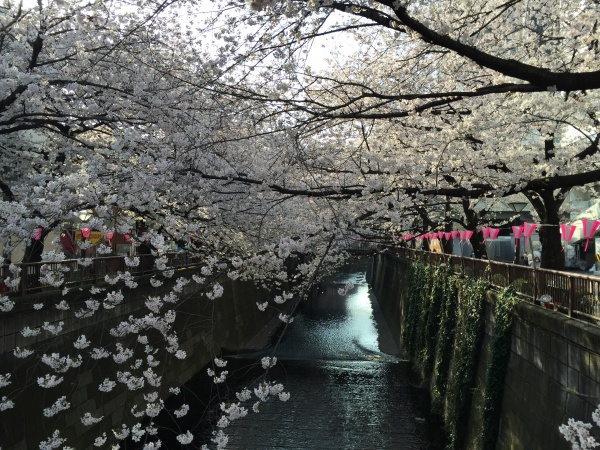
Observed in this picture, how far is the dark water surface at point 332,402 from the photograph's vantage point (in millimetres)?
14719

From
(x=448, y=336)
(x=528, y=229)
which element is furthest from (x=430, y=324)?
(x=528, y=229)

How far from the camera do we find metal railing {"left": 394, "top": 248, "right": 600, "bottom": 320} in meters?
8.05

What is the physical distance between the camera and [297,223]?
51.9ft

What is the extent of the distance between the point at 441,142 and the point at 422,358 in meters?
11.4

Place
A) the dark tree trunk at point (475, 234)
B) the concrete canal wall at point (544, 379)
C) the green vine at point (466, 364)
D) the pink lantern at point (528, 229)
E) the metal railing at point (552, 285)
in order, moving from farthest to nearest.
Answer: the dark tree trunk at point (475, 234) < the green vine at point (466, 364) < the pink lantern at point (528, 229) < the metal railing at point (552, 285) < the concrete canal wall at point (544, 379)

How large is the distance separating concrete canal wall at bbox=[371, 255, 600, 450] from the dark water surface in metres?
3.61

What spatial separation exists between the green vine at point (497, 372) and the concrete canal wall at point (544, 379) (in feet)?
0.39

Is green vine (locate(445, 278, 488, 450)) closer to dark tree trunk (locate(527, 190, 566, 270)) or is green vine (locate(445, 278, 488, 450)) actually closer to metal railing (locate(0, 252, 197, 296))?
dark tree trunk (locate(527, 190, 566, 270))

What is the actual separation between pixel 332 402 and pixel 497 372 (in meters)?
7.94

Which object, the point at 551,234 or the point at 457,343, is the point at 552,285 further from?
the point at 457,343

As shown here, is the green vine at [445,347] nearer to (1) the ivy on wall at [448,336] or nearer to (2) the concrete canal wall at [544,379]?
(1) the ivy on wall at [448,336]

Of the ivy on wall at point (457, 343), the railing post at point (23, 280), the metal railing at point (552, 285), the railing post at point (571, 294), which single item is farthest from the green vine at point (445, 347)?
the railing post at point (23, 280)

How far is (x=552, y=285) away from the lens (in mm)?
9586

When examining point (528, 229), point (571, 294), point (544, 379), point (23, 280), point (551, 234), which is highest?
point (528, 229)
